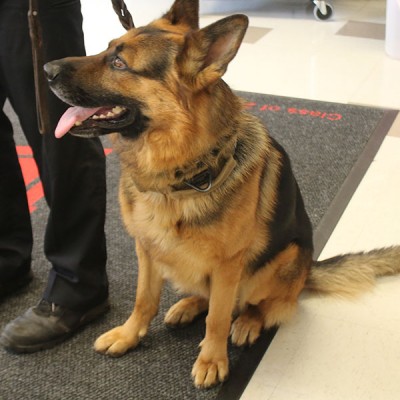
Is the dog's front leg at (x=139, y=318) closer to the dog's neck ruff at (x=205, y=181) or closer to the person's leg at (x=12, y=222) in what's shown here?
the dog's neck ruff at (x=205, y=181)

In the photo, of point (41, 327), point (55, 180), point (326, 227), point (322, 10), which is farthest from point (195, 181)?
point (322, 10)

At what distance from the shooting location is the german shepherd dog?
1401 millimetres

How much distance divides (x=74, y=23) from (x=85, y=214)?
0.55 m

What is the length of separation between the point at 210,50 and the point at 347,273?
0.97m

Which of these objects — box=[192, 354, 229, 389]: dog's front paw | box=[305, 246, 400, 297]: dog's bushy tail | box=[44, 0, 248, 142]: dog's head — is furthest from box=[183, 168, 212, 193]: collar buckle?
box=[305, 246, 400, 297]: dog's bushy tail

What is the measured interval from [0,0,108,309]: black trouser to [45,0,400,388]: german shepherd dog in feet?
0.49

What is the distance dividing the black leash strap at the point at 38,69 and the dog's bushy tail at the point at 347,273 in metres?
0.98

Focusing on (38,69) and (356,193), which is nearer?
(38,69)

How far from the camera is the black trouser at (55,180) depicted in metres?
1.56

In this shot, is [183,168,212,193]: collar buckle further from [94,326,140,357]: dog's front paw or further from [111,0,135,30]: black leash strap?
[94,326,140,357]: dog's front paw

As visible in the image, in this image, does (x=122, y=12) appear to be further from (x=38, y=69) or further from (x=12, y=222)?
(x=12, y=222)

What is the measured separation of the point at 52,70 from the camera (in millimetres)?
1379

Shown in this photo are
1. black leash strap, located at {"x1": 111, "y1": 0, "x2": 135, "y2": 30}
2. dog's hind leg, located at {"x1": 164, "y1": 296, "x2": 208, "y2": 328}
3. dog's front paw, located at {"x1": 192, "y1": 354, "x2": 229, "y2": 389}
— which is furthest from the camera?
dog's hind leg, located at {"x1": 164, "y1": 296, "x2": 208, "y2": 328}

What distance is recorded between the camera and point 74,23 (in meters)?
1.59
